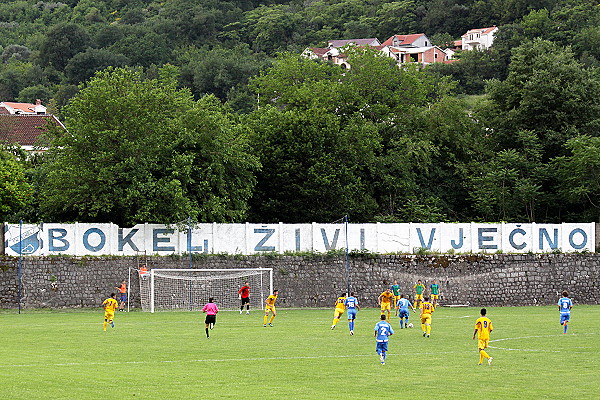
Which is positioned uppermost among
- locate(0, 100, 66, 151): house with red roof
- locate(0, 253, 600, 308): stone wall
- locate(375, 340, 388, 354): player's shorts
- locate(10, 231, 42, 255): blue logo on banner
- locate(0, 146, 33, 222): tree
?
locate(0, 100, 66, 151): house with red roof

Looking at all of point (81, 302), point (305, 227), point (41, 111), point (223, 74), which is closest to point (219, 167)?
point (305, 227)

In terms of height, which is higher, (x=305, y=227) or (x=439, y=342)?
(x=305, y=227)

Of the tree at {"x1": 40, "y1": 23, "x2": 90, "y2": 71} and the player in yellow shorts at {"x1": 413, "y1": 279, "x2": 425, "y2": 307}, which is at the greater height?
the tree at {"x1": 40, "y1": 23, "x2": 90, "y2": 71}

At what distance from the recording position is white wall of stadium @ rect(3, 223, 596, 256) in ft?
168

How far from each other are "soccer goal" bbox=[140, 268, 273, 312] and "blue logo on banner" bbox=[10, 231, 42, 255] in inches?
222

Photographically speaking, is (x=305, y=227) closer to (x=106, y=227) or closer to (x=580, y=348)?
(x=106, y=227)

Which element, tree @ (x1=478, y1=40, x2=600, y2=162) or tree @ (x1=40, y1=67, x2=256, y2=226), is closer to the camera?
tree @ (x1=40, y1=67, x2=256, y2=226)

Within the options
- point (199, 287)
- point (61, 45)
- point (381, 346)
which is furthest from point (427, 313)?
point (61, 45)

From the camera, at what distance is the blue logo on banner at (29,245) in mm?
50594

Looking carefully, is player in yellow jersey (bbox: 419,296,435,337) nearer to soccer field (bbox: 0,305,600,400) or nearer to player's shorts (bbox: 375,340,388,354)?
soccer field (bbox: 0,305,600,400)

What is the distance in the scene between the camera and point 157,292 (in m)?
50.9

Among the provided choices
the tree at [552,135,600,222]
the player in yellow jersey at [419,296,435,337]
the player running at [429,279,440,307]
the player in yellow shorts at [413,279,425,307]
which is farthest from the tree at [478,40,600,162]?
the player in yellow jersey at [419,296,435,337]

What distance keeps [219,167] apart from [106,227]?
27.5ft

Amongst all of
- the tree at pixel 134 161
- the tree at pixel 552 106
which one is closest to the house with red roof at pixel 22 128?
the tree at pixel 134 161
